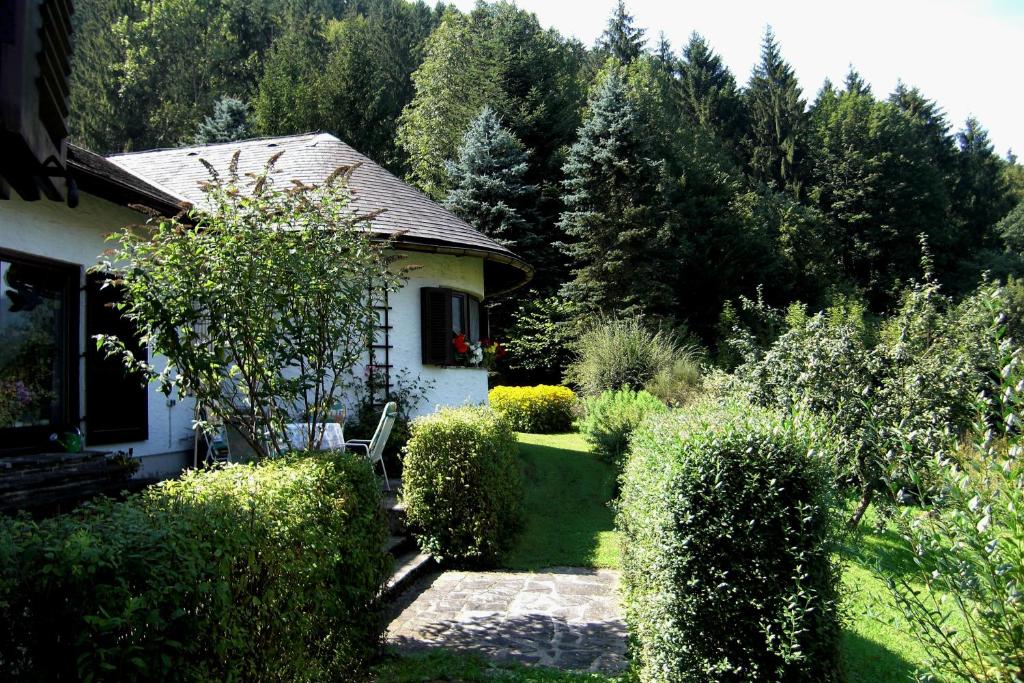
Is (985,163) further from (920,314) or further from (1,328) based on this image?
(1,328)

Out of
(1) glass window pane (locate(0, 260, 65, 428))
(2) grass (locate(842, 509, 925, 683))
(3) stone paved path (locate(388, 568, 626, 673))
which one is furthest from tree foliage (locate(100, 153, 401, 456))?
Result: (2) grass (locate(842, 509, 925, 683))

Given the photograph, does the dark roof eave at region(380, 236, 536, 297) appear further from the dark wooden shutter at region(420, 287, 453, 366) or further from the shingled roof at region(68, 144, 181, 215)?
the shingled roof at region(68, 144, 181, 215)

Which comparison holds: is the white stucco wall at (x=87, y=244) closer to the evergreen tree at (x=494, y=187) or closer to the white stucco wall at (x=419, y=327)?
the white stucco wall at (x=419, y=327)

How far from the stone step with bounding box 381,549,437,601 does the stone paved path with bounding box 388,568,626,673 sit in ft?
0.33

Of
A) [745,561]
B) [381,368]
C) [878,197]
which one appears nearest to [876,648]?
[745,561]

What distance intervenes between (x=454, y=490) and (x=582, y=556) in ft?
5.24

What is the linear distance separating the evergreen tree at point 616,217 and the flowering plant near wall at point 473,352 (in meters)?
11.4

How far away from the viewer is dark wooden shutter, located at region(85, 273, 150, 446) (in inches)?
317

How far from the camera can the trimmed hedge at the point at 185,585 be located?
2.22m

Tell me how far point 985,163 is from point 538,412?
43536mm

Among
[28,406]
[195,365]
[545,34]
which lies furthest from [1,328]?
[545,34]

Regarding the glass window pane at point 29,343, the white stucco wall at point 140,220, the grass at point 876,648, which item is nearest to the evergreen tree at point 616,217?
the white stucco wall at point 140,220

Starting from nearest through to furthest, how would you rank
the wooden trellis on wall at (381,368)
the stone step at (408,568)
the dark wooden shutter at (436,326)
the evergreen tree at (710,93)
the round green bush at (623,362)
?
the stone step at (408,568) < the wooden trellis on wall at (381,368) < the dark wooden shutter at (436,326) < the round green bush at (623,362) < the evergreen tree at (710,93)

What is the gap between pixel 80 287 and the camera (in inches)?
319
